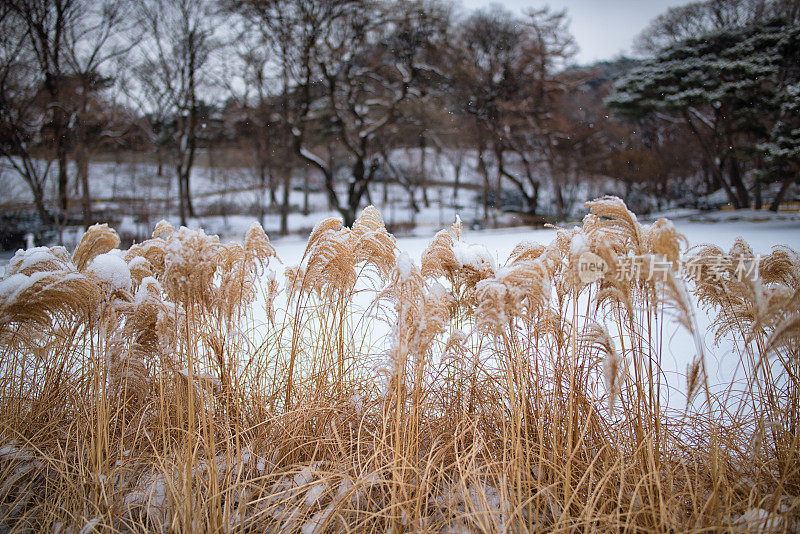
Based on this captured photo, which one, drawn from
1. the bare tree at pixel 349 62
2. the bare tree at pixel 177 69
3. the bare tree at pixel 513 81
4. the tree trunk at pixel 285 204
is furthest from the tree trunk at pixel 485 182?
the bare tree at pixel 177 69

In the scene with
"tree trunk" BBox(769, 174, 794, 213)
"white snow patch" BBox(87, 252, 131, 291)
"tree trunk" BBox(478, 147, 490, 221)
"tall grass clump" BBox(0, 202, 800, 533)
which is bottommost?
"tall grass clump" BBox(0, 202, 800, 533)

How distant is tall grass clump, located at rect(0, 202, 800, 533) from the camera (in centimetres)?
124

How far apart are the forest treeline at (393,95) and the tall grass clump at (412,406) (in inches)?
216

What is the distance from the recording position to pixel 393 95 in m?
10.5

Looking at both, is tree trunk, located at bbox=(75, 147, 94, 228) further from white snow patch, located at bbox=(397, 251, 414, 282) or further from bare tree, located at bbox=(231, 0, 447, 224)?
white snow patch, located at bbox=(397, 251, 414, 282)

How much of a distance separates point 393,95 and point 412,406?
1028 cm

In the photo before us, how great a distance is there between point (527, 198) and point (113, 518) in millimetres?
10300

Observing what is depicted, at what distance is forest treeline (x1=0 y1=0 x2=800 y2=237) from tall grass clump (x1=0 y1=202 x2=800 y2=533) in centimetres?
547

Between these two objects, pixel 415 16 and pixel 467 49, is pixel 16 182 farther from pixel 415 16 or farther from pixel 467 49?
pixel 467 49

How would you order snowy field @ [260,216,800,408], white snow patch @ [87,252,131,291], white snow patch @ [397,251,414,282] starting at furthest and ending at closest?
snowy field @ [260,216,800,408], white snow patch @ [87,252,131,291], white snow patch @ [397,251,414,282]

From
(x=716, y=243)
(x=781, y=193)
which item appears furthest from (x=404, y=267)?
(x=781, y=193)

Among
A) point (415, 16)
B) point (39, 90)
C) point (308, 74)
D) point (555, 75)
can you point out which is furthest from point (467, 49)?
point (39, 90)

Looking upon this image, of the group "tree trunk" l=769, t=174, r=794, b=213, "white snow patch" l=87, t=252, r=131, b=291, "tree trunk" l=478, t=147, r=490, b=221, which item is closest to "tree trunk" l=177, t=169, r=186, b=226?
"tree trunk" l=478, t=147, r=490, b=221

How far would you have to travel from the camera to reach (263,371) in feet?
6.31
